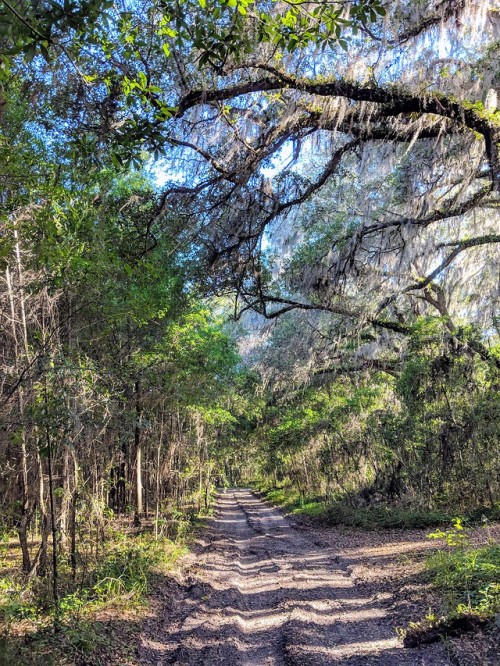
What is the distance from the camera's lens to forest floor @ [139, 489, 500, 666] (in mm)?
4883

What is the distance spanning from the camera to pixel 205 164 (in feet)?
21.6

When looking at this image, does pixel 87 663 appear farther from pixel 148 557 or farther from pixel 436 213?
pixel 436 213

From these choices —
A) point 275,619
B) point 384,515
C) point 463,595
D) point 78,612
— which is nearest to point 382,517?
point 384,515

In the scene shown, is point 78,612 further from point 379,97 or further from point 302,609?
point 379,97

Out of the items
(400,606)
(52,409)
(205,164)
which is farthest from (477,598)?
(205,164)

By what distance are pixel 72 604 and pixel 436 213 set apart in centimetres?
796

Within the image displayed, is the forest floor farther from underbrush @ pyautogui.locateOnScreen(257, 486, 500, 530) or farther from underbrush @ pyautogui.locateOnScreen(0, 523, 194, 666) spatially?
underbrush @ pyautogui.locateOnScreen(257, 486, 500, 530)

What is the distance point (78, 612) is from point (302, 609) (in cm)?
286

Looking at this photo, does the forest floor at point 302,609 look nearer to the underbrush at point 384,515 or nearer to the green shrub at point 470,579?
the green shrub at point 470,579

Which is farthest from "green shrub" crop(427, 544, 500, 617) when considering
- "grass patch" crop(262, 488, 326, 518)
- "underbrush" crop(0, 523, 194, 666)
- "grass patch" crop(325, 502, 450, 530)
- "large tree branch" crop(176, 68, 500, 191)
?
"grass patch" crop(262, 488, 326, 518)

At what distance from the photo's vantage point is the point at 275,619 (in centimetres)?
625

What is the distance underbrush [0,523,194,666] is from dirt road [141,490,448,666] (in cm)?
41

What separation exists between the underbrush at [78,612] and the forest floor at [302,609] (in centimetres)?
35

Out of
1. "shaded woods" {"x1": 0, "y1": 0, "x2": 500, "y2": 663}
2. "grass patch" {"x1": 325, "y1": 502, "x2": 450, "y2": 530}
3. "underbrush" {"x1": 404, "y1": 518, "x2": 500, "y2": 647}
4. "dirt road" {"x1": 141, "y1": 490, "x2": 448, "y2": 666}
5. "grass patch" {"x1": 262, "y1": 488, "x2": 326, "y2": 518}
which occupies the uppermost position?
"shaded woods" {"x1": 0, "y1": 0, "x2": 500, "y2": 663}
